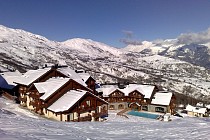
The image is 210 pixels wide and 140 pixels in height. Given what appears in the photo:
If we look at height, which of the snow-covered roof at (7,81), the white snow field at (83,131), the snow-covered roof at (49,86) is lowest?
the white snow field at (83,131)

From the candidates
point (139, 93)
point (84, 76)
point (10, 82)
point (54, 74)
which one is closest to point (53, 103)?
point (54, 74)

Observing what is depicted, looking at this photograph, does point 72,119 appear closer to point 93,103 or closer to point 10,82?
point 93,103

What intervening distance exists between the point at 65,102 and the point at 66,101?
Answer: 38 cm

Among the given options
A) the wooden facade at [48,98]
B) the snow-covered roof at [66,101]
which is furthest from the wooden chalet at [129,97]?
the snow-covered roof at [66,101]

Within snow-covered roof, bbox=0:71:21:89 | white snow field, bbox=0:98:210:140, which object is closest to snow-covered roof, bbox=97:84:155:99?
snow-covered roof, bbox=0:71:21:89

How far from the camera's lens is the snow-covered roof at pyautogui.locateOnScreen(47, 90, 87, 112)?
49719 mm

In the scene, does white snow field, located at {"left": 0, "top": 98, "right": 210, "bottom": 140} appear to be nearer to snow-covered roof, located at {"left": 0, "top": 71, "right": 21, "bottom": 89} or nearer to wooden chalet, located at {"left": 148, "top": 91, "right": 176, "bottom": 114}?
snow-covered roof, located at {"left": 0, "top": 71, "right": 21, "bottom": 89}

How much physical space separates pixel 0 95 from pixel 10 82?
7669mm

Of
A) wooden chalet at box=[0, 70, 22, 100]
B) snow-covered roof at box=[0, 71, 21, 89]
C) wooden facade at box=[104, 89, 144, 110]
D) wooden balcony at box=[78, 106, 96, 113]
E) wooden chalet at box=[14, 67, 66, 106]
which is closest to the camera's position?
wooden balcony at box=[78, 106, 96, 113]

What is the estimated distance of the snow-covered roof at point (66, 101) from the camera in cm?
4972

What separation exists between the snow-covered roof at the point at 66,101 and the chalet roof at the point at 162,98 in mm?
43624

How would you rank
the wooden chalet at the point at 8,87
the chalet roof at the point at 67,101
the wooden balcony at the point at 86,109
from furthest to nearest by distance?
the wooden chalet at the point at 8,87 < the wooden balcony at the point at 86,109 < the chalet roof at the point at 67,101

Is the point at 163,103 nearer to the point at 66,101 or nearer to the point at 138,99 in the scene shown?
the point at 138,99

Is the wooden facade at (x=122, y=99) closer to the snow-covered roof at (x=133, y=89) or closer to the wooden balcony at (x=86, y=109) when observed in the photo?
the snow-covered roof at (x=133, y=89)
